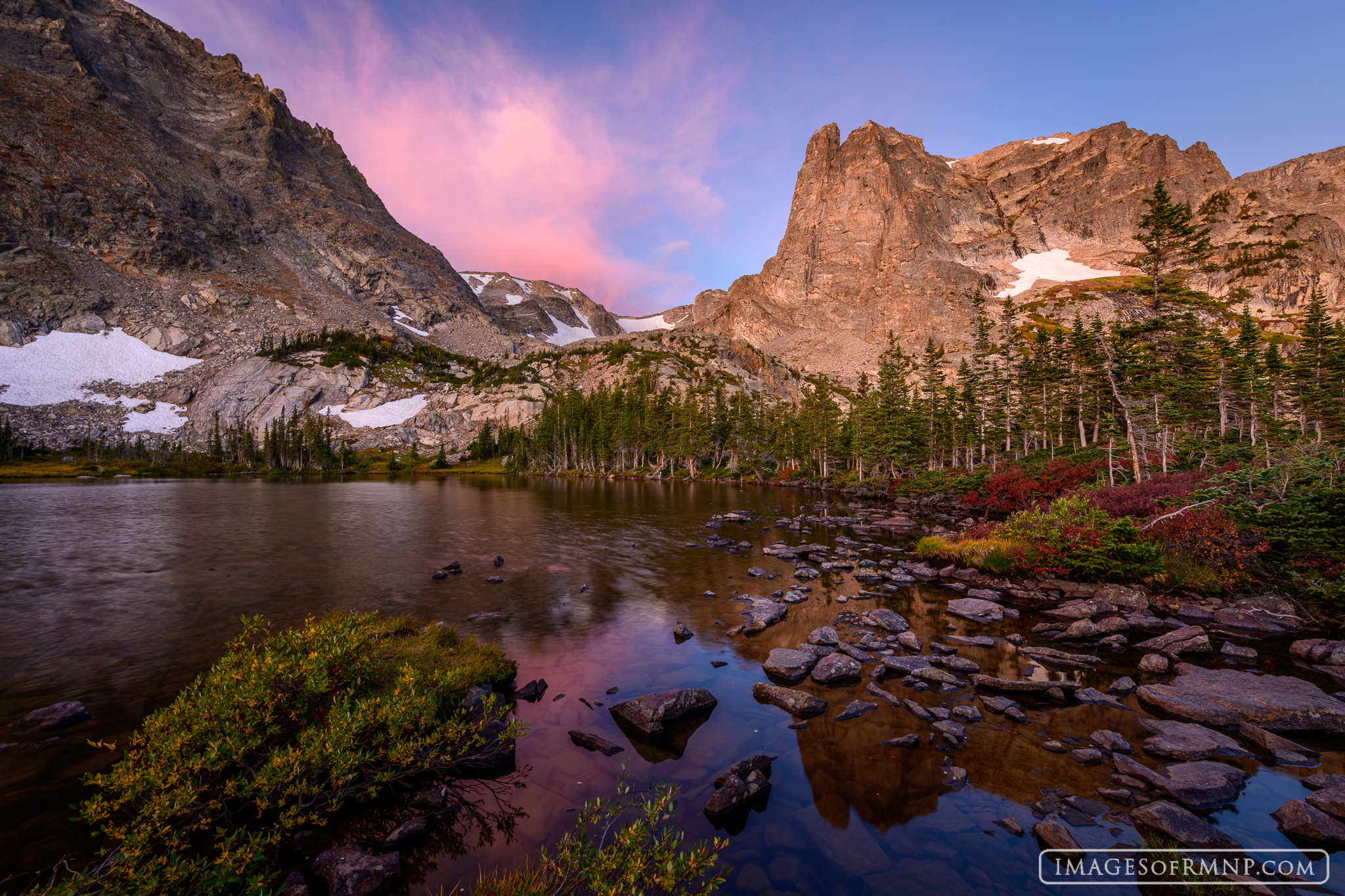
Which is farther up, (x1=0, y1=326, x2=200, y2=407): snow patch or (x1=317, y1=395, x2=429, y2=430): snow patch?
(x1=0, y1=326, x2=200, y2=407): snow patch

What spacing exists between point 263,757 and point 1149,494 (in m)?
35.9

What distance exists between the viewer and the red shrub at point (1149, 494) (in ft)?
75.2

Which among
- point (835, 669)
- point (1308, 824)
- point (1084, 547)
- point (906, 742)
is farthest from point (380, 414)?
point (1308, 824)

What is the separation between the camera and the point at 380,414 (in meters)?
172

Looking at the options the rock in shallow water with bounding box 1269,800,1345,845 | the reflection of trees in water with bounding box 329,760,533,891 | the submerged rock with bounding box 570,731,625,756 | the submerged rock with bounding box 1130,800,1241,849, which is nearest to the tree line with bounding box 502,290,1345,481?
the rock in shallow water with bounding box 1269,800,1345,845

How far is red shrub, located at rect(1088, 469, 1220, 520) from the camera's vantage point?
22922 millimetres

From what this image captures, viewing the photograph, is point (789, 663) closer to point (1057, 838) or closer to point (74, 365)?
point (1057, 838)

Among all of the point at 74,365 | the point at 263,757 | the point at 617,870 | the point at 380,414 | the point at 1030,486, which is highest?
the point at 74,365

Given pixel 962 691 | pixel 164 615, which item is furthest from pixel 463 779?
pixel 164 615

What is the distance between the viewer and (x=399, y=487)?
3420 inches

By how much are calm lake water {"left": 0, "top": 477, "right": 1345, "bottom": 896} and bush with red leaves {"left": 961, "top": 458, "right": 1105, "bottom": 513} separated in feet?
68.7

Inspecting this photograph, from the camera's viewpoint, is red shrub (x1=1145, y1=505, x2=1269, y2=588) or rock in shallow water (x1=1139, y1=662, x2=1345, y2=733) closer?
rock in shallow water (x1=1139, y1=662, x2=1345, y2=733)

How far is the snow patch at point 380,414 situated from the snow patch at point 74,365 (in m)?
54.5

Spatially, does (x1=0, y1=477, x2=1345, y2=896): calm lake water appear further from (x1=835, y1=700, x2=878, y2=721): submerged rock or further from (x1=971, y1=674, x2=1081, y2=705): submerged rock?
(x1=971, y1=674, x2=1081, y2=705): submerged rock
